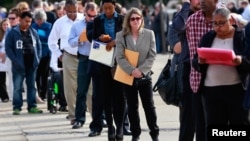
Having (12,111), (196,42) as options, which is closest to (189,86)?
(196,42)

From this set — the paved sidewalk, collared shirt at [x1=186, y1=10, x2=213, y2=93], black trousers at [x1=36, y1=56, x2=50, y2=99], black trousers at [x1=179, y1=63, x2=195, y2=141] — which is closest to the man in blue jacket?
the paved sidewalk

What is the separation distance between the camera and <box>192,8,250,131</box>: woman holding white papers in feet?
31.1

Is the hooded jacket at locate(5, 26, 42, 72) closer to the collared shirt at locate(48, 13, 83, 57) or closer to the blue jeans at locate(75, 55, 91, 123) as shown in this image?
the collared shirt at locate(48, 13, 83, 57)

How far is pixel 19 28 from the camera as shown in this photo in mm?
16844

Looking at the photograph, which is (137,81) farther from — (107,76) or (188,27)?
(188,27)

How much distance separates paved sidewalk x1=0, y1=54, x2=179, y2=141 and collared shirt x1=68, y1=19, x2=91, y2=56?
4.01 ft

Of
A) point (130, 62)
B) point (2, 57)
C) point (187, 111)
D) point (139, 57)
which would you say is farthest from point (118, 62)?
point (2, 57)

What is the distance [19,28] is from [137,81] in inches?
211

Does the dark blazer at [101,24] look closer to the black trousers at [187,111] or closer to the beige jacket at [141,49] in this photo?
the beige jacket at [141,49]

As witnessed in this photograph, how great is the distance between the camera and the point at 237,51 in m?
9.52

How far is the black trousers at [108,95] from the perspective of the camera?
499 inches

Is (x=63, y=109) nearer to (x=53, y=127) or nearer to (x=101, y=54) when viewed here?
(x=53, y=127)

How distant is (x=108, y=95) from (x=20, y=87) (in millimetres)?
4447

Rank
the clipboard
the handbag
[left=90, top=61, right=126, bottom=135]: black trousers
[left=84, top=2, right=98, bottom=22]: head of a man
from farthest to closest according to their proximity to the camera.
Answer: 1. [left=84, top=2, right=98, bottom=22]: head of a man
2. [left=90, top=61, right=126, bottom=135]: black trousers
3. the handbag
4. the clipboard
